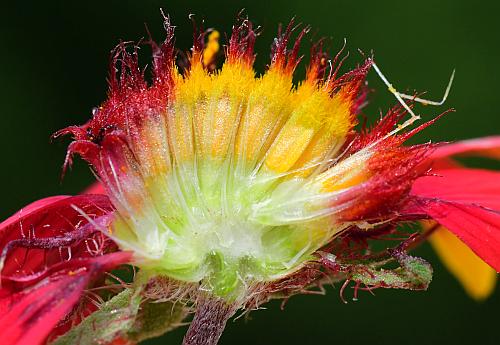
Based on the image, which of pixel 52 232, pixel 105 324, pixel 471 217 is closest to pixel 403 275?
pixel 471 217

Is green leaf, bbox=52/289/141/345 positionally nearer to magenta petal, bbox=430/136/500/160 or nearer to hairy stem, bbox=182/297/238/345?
hairy stem, bbox=182/297/238/345

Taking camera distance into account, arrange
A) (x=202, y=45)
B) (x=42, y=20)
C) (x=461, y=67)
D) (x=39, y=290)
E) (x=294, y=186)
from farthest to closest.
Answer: (x=42, y=20)
(x=461, y=67)
(x=202, y=45)
(x=294, y=186)
(x=39, y=290)

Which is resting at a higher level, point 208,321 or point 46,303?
point 46,303

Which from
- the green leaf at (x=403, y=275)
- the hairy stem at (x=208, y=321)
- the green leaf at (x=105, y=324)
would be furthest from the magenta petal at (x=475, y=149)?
the green leaf at (x=105, y=324)

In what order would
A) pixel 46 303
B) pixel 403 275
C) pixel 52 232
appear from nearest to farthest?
pixel 46 303 < pixel 403 275 < pixel 52 232

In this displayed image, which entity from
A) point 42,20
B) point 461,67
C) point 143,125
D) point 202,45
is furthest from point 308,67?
point 42,20

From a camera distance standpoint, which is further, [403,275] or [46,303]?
[403,275]

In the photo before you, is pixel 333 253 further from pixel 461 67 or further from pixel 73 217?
pixel 461 67

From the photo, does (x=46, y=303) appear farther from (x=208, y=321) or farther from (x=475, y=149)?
(x=475, y=149)

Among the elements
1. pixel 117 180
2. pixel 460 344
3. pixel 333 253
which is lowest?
pixel 460 344

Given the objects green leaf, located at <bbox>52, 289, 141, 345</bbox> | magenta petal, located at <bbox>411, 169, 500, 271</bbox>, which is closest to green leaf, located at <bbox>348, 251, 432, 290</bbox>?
magenta petal, located at <bbox>411, 169, 500, 271</bbox>
